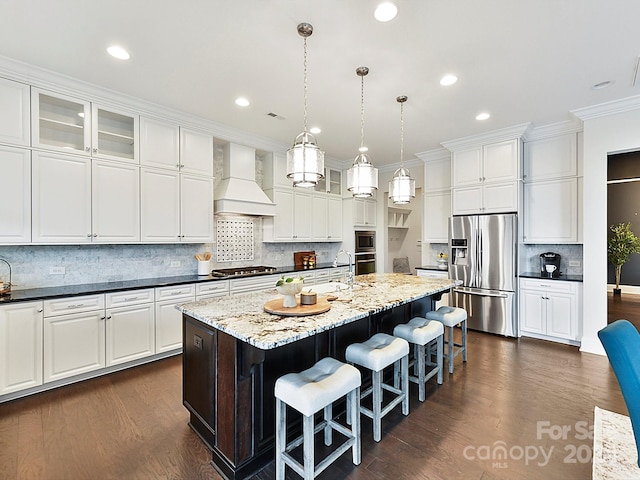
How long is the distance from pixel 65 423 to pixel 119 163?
8.21 feet

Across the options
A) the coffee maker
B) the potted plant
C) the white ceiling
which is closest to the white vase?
the white ceiling

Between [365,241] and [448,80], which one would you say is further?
[365,241]

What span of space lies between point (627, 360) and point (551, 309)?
3.33 meters

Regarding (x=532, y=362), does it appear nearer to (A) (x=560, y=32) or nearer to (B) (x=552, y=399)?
(B) (x=552, y=399)

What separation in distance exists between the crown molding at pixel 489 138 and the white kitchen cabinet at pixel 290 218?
252cm

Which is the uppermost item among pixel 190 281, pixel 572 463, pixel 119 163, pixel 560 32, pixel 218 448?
pixel 560 32

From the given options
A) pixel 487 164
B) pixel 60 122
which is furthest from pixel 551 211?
pixel 60 122

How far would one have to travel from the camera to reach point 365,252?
631 centimetres

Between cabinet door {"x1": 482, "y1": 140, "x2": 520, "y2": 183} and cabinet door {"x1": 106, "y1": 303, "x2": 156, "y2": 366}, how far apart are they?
4.90 metres

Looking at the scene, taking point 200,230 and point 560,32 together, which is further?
point 200,230

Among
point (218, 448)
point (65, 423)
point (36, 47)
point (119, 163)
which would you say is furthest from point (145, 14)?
point (65, 423)

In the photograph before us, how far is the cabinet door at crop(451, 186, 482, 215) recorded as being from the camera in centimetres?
462

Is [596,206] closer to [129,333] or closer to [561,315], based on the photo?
[561,315]

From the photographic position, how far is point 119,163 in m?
3.36
